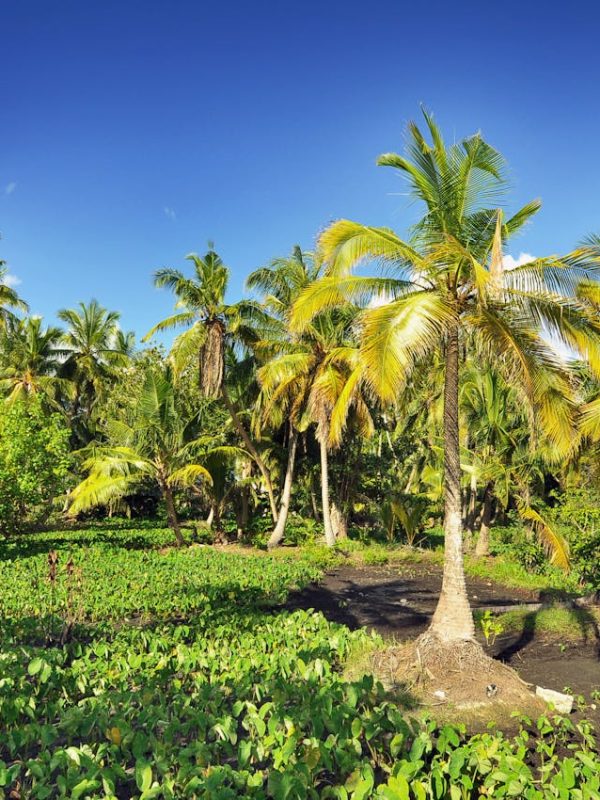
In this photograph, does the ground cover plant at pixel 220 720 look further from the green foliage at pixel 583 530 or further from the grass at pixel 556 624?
the green foliage at pixel 583 530

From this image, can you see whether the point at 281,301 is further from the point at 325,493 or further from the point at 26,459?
the point at 26,459

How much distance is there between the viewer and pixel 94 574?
1248 centimetres

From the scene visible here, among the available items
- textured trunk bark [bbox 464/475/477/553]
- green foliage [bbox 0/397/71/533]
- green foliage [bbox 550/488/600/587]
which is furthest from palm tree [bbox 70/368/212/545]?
green foliage [bbox 550/488/600/587]

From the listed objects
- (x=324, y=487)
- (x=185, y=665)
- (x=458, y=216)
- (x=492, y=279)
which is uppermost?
(x=458, y=216)

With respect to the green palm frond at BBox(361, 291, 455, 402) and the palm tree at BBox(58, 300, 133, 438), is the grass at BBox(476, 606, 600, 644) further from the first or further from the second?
the palm tree at BBox(58, 300, 133, 438)

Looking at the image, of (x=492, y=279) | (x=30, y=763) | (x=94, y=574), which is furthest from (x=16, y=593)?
(x=492, y=279)

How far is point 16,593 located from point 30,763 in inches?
315

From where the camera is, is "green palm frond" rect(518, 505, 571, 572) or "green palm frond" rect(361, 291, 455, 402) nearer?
"green palm frond" rect(361, 291, 455, 402)

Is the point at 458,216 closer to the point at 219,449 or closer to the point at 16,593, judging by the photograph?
the point at 16,593

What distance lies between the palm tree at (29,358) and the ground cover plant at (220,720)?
19.5 meters

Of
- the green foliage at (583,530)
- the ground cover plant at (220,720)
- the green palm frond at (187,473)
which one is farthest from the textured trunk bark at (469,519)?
the ground cover plant at (220,720)

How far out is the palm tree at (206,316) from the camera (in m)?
18.4

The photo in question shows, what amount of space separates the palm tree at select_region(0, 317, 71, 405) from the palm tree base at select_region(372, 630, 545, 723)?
24.8 meters

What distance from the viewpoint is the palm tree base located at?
6133 mm
